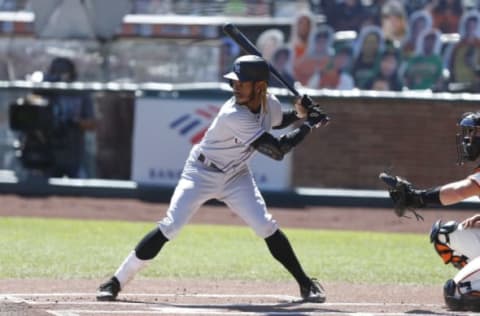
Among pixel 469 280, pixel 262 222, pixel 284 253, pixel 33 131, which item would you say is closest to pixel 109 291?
pixel 262 222

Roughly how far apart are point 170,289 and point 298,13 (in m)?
10.3

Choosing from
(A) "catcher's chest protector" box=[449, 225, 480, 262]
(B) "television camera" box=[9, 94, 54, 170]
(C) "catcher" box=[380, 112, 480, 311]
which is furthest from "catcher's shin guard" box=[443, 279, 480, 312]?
(B) "television camera" box=[9, 94, 54, 170]

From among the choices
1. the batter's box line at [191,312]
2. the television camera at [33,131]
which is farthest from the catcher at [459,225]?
the television camera at [33,131]

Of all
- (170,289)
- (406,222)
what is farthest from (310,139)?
(170,289)

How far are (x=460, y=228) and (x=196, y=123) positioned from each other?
9.08 metres

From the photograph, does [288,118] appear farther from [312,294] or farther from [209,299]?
[209,299]

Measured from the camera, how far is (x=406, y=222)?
15266mm

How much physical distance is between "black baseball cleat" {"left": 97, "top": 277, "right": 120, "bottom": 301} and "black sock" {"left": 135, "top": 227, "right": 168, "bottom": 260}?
0.25 meters

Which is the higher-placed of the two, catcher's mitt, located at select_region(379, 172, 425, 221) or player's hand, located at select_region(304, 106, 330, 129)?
player's hand, located at select_region(304, 106, 330, 129)

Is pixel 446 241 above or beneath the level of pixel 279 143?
beneath

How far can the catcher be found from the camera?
7219 millimetres

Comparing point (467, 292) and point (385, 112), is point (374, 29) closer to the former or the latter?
point (385, 112)

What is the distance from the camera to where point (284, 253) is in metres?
8.12

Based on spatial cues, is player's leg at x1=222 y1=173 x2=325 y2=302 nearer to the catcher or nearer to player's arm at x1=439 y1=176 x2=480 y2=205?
the catcher
